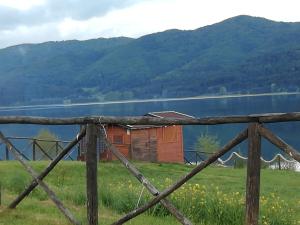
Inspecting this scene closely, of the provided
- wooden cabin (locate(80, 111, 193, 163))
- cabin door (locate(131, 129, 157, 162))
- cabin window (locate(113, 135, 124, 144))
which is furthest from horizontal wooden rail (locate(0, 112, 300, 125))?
cabin door (locate(131, 129, 157, 162))

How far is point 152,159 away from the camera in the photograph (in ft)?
130

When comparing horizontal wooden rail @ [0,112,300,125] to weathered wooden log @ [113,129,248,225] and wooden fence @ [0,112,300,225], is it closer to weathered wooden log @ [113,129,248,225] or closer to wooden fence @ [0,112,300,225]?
wooden fence @ [0,112,300,225]

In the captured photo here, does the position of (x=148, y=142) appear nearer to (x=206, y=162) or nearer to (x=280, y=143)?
(x=206, y=162)

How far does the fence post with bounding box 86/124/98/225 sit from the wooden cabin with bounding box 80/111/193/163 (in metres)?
29.2

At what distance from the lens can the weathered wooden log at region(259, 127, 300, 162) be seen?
207 inches

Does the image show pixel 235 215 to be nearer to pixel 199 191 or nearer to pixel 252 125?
pixel 199 191

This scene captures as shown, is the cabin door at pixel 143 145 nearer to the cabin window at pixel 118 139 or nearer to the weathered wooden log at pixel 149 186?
the cabin window at pixel 118 139

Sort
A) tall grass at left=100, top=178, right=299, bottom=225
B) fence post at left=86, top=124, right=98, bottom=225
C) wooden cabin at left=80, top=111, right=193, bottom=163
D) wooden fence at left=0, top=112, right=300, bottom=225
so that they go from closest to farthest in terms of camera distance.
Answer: wooden fence at left=0, top=112, right=300, bottom=225 → fence post at left=86, top=124, right=98, bottom=225 → tall grass at left=100, top=178, right=299, bottom=225 → wooden cabin at left=80, top=111, right=193, bottom=163

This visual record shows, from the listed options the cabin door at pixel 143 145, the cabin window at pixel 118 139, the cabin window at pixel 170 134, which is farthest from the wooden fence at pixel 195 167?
the cabin window at pixel 170 134

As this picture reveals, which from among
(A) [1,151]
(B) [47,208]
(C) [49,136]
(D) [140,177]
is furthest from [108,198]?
(A) [1,151]

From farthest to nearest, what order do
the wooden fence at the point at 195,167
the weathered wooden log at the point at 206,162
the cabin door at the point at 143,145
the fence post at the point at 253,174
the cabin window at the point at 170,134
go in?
the cabin window at the point at 170,134
the cabin door at the point at 143,145
the weathered wooden log at the point at 206,162
the fence post at the point at 253,174
the wooden fence at the point at 195,167

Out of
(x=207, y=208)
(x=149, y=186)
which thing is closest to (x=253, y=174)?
(x=149, y=186)

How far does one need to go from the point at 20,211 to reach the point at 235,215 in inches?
149

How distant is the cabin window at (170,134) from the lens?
136 feet
